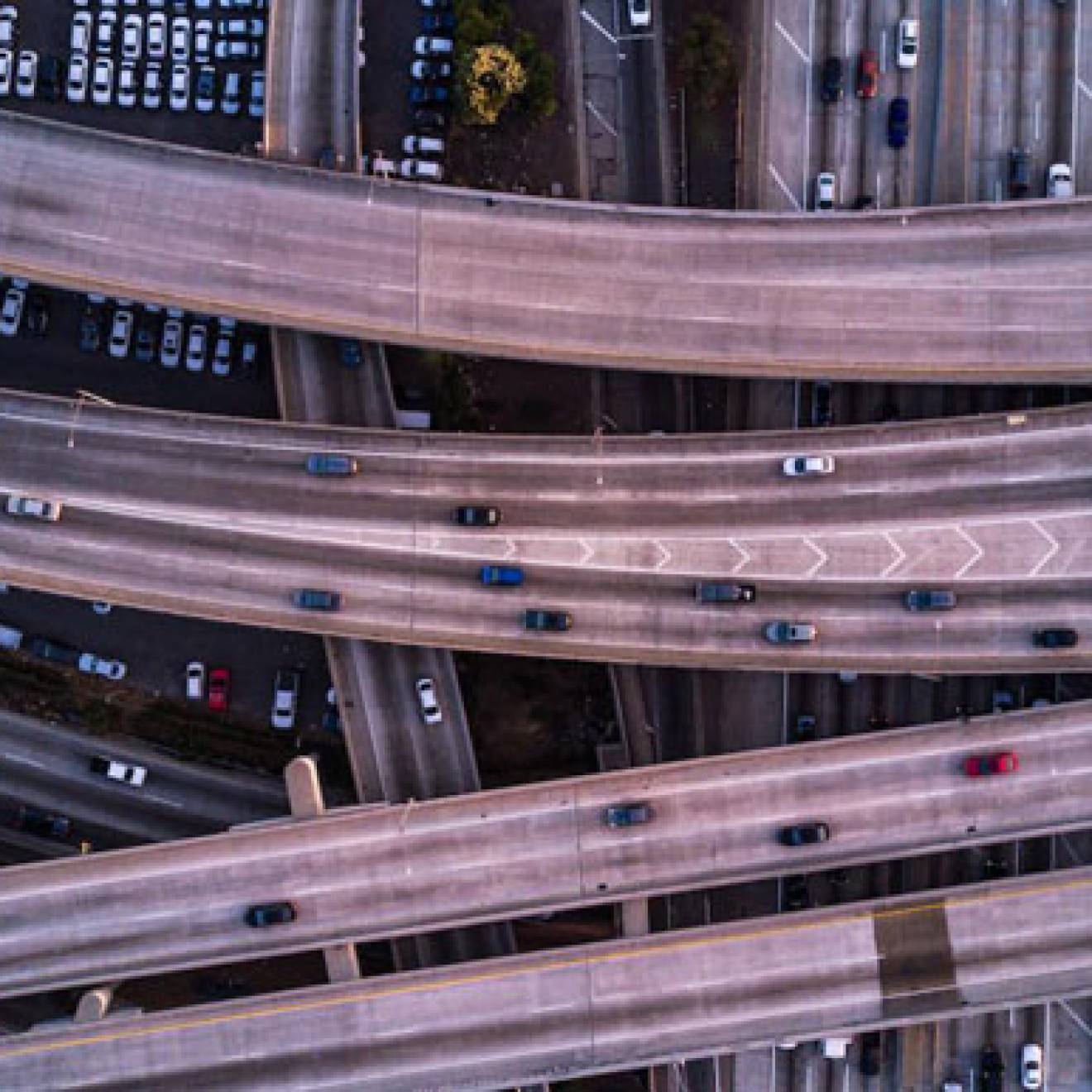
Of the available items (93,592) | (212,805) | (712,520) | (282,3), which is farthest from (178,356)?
(712,520)

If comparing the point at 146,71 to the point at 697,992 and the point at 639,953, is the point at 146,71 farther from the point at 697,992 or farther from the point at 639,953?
the point at 697,992

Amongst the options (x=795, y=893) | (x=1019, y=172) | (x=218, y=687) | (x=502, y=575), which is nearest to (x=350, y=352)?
(x=502, y=575)

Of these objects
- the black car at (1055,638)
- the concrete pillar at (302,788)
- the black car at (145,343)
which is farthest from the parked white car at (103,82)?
the black car at (1055,638)

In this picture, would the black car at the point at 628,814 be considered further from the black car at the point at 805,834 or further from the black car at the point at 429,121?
the black car at the point at 429,121

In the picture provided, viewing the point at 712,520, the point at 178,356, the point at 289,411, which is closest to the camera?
the point at 712,520

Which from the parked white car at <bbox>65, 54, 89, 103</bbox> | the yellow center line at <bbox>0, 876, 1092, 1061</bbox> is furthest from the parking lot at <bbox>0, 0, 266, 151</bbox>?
the yellow center line at <bbox>0, 876, 1092, 1061</bbox>

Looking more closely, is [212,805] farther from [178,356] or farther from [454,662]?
[178,356]

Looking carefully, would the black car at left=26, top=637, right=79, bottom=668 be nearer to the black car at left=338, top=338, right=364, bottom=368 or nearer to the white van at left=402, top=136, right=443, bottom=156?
the black car at left=338, top=338, right=364, bottom=368
